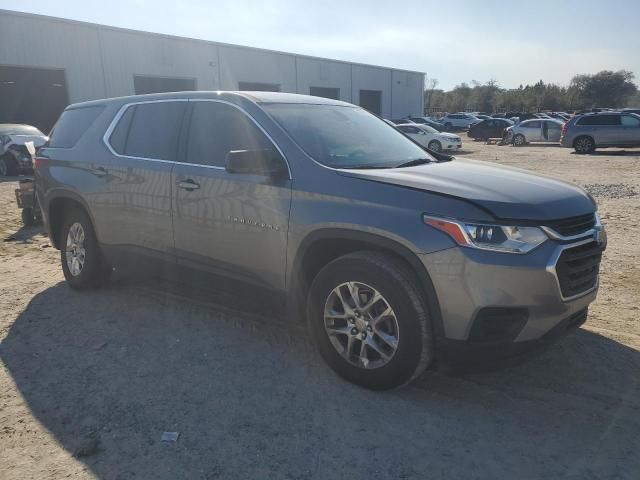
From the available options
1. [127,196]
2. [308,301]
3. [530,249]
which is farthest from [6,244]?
[530,249]

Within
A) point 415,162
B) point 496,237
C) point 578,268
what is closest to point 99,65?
point 415,162

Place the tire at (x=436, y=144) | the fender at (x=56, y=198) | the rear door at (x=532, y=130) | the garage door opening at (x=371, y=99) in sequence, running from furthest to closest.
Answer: the garage door opening at (x=371, y=99) → the rear door at (x=532, y=130) → the tire at (x=436, y=144) → the fender at (x=56, y=198)

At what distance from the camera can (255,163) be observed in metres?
3.57

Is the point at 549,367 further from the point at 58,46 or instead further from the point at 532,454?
the point at 58,46

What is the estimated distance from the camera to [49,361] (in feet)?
12.6

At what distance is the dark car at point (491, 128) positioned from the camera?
1358 inches

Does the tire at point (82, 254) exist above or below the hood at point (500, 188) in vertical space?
below

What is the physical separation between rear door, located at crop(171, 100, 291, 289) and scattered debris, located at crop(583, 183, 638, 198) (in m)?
8.95

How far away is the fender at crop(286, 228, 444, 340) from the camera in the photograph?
9.75 feet

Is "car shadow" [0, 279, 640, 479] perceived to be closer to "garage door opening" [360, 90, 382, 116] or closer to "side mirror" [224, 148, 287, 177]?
"side mirror" [224, 148, 287, 177]

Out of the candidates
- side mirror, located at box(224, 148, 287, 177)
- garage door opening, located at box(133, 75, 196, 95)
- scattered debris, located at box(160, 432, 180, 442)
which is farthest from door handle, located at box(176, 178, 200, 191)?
garage door opening, located at box(133, 75, 196, 95)

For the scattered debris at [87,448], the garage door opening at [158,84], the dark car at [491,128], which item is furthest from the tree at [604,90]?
the scattered debris at [87,448]

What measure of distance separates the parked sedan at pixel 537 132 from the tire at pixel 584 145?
6325mm

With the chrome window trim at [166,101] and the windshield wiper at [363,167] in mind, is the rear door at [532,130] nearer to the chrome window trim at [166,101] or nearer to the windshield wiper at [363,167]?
the chrome window trim at [166,101]
